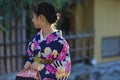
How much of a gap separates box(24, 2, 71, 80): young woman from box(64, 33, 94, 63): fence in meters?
4.87

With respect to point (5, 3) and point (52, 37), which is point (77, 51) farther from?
point (52, 37)

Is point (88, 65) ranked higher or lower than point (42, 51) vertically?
lower

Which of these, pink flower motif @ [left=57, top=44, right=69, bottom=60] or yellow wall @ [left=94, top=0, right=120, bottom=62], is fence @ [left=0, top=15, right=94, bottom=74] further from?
pink flower motif @ [left=57, top=44, right=69, bottom=60]

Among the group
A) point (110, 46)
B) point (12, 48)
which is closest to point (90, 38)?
point (110, 46)

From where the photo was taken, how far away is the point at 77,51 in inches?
361

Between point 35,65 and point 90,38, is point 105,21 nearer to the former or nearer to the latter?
point 90,38

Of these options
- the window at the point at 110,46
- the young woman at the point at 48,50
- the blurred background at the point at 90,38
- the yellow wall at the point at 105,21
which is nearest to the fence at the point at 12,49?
the blurred background at the point at 90,38

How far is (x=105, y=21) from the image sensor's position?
944 cm

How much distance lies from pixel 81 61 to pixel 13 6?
3.27 meters

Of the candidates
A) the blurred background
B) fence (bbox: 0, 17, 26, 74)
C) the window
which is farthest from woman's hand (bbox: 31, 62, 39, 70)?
the window

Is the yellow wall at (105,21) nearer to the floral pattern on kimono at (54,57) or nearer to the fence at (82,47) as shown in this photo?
the fence at (82,47)

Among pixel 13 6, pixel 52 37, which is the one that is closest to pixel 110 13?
pixel 13 6

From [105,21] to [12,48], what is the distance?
8.72 ft

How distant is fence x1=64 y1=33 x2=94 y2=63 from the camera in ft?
29.5
